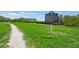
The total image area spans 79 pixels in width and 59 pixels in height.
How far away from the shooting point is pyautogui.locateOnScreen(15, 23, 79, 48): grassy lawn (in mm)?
1983

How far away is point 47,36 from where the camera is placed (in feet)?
6.58

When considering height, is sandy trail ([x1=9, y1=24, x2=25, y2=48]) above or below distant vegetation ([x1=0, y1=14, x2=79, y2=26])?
below

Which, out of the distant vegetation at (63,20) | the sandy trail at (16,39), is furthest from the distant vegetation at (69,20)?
the sandy trail at (16,39)

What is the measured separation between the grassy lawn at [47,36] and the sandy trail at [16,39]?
0.04 metres

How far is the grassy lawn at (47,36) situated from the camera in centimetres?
198

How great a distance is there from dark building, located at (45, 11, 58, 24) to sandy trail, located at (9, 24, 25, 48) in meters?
0.32

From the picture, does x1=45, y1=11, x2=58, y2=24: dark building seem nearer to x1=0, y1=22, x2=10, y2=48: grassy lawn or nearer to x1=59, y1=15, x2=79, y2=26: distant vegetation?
x1=59, y1=15, x2=79, y2=26: distant vegetation

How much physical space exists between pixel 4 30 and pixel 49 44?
50 cm

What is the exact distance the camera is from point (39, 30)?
78.9 inches

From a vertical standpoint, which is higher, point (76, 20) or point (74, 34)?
point (76, 20)

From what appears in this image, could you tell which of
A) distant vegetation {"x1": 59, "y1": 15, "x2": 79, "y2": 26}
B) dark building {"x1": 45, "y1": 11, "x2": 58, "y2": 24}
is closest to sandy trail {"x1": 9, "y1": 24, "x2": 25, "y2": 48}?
dark building {"x1": 45, "y1": 11, "x2": 58, "y2": 24}

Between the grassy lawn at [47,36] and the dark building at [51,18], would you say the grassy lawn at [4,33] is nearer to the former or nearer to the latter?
the grassy lawn at [47,36]
